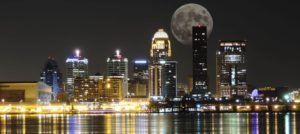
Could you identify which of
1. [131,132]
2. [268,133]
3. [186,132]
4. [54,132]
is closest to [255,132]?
[268,133]

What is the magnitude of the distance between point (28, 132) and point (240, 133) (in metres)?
31.2

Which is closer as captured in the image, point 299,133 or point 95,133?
point 299,133

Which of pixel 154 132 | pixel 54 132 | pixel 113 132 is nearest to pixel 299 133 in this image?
pixel 154 132

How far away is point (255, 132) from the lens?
93875 millimetres

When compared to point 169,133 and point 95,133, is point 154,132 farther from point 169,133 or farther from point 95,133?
point 95,133

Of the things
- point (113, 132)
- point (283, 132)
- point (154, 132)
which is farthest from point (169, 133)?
point (283, 132)

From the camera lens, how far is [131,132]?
94562 mm

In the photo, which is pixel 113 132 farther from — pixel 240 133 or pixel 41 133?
pixel 240 133

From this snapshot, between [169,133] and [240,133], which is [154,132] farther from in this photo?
[240,133]

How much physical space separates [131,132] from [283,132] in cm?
2101

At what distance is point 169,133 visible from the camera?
9325cm

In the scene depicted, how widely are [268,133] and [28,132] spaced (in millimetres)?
34944

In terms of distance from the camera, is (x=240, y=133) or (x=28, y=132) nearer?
(x=240, y=133)

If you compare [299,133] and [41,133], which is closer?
[299,133]
